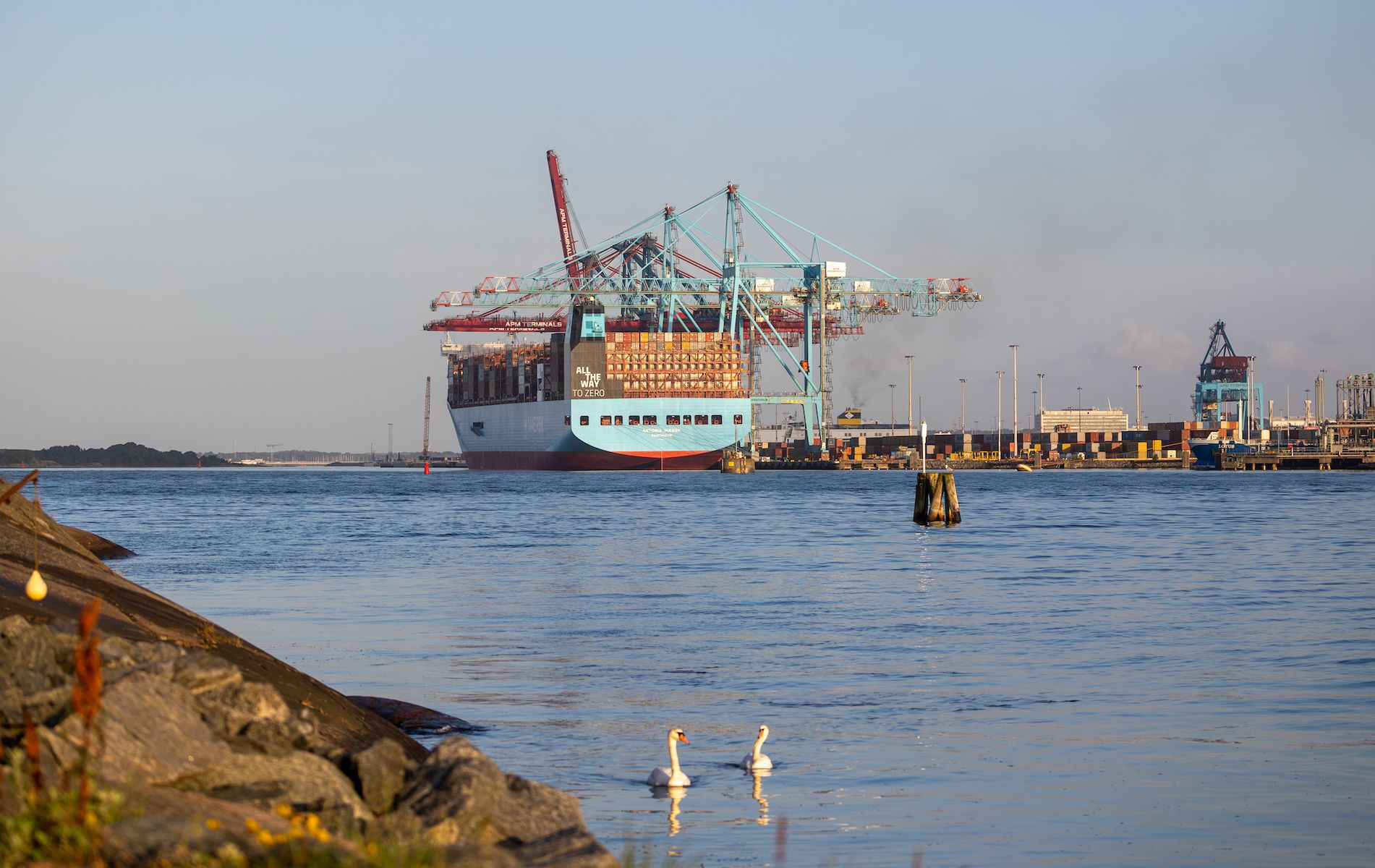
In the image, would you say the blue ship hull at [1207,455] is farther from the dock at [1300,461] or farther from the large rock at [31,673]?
the large rock at [31,673]

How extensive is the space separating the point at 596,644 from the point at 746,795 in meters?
9.55

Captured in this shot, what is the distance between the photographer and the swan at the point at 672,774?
1191 centimetres

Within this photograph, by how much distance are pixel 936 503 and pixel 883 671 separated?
36.2m

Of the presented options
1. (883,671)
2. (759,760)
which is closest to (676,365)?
(883,671)

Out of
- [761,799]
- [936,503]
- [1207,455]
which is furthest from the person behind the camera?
[1207,455]

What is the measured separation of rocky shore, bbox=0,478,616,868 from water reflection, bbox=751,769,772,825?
3.74 metres

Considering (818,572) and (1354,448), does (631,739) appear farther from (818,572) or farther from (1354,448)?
(1354,448)

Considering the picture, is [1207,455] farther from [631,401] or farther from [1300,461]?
[631,401]

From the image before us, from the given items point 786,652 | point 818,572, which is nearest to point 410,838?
point 786,652

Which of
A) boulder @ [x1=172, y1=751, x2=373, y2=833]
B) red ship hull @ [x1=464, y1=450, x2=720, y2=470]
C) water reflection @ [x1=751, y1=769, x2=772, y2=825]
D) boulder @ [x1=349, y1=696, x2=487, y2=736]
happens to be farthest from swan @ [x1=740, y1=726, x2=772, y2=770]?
red ship hull @ [x1=464, y1=450, x2=720, y2=470]

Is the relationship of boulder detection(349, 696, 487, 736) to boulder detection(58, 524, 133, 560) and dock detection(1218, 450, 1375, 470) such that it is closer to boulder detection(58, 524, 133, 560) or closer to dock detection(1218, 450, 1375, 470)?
boulder detection(58, 524, 133, 560)

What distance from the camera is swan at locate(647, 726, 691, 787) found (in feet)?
39.1

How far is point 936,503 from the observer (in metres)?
54.1

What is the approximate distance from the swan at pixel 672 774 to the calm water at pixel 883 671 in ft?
0.93
